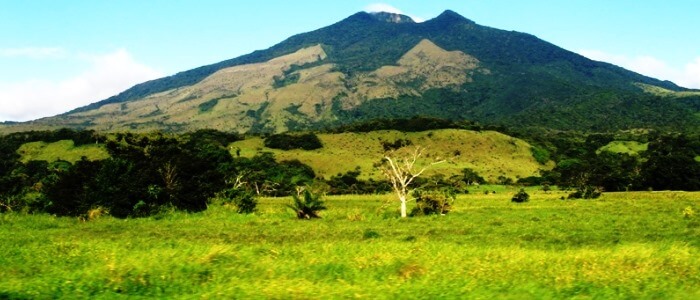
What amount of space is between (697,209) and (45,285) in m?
48.8

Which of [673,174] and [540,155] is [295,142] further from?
[673,174]

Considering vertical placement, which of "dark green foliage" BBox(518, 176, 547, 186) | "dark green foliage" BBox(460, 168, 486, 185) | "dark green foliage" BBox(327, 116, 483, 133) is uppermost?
"dark green foliage" BBox(327, 116, 483, 133)

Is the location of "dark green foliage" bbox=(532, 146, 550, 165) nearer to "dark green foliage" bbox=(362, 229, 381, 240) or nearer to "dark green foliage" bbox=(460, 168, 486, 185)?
"dark green foliage" bbox=(460, 168, 486, 185)

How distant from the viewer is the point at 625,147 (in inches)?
6786

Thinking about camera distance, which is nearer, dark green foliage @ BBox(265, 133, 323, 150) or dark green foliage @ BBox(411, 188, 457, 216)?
dark green foliage @ BBox(411, 188, 457, 216)

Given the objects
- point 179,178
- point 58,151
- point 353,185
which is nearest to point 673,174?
point 353,185

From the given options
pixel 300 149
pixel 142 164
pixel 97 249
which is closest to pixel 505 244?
pixel 97 249

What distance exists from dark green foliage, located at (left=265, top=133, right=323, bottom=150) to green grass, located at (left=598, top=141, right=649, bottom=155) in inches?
3177

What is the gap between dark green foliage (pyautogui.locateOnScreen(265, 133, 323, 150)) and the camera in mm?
160250

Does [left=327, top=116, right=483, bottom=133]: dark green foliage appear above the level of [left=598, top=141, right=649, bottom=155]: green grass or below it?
above

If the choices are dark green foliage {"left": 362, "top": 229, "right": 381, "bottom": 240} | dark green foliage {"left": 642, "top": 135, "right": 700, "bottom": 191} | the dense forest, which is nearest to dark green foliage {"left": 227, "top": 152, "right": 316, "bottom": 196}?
the dense forest

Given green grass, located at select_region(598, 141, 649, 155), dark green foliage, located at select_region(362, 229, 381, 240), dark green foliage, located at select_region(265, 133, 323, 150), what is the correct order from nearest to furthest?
dark green foliage, located at select_region(362, 229, 381, 240) < dark green foliage, located at select_region(265, 133, 323, 150) < green grass, located at select_region(598, 141, 649, 155)

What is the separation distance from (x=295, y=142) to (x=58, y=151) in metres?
59.0

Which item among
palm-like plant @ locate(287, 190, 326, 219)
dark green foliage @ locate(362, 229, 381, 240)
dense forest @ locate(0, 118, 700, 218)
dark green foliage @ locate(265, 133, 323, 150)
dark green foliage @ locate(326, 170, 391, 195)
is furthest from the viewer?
dark green foliage @ locate(265, 133, 323, 150)
